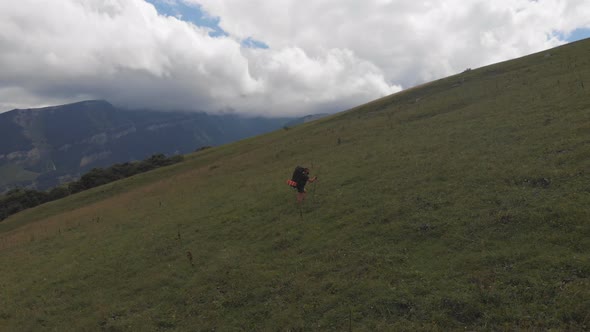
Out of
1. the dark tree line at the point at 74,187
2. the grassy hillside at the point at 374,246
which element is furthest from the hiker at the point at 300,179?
the dark tree line at the point at 74,187

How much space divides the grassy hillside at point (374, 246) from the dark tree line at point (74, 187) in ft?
160

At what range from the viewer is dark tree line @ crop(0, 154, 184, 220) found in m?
75.3

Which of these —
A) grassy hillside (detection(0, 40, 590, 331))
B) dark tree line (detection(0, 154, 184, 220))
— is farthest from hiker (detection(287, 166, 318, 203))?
dark tree line (detection(0, 154, 184, 220))

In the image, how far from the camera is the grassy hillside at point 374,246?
11.4 meters

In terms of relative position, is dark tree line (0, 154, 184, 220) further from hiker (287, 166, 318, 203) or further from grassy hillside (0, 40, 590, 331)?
hiker (287, 166, 318, 203)

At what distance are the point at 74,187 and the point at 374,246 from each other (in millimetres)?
83723

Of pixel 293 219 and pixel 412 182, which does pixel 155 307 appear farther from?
pixel 412 182

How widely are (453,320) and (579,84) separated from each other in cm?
3028

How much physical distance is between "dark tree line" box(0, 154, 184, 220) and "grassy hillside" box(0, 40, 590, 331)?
160 feet

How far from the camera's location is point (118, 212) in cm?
3838

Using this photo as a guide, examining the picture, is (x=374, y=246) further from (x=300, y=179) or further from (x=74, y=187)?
(x=74, y=187)

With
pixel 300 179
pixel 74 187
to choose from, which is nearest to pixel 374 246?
pixel 300 179

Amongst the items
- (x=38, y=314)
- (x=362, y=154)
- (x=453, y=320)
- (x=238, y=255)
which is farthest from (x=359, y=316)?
(x=362, y=154)

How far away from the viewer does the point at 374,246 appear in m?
15.8
